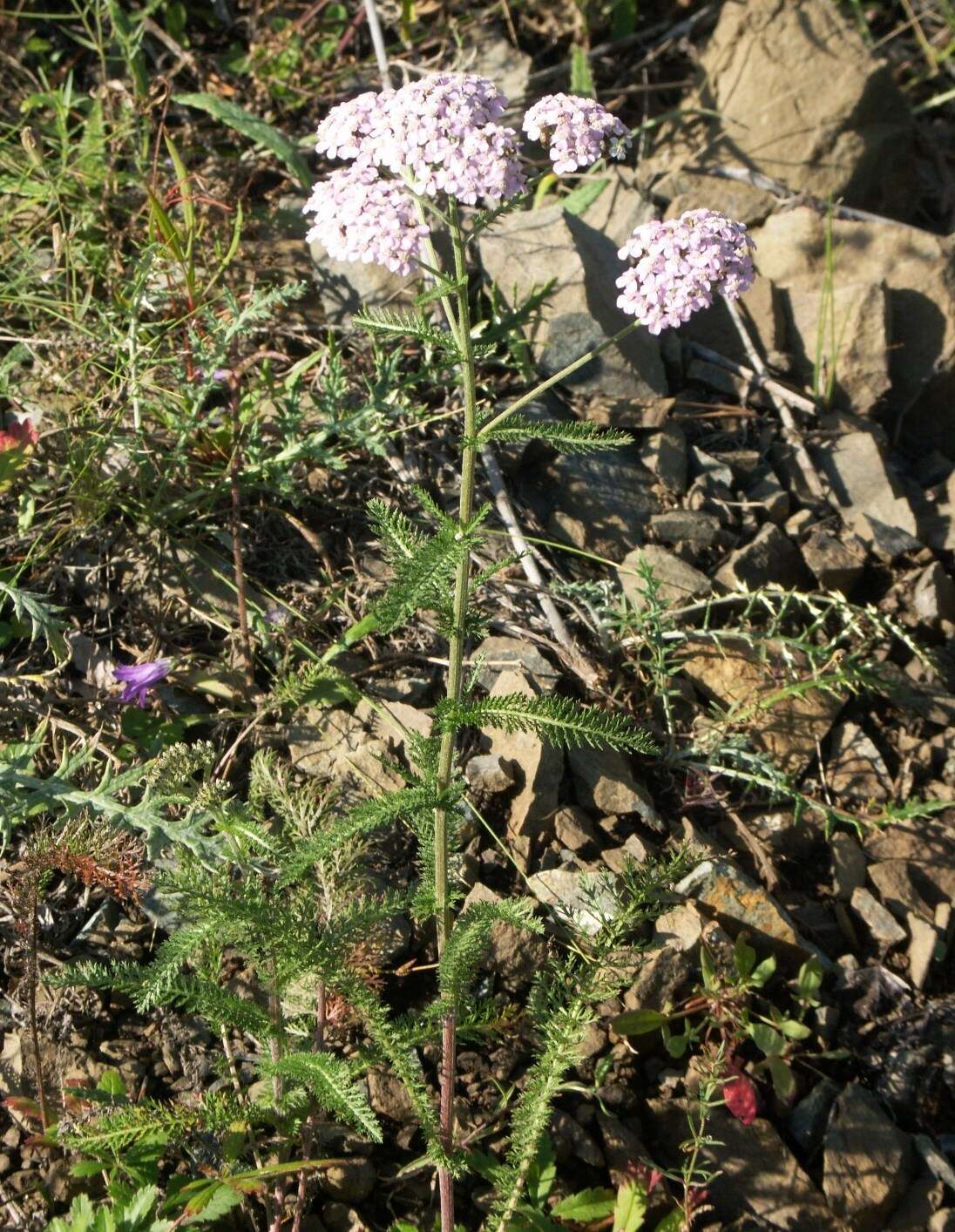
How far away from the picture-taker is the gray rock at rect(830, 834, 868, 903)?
129 inches

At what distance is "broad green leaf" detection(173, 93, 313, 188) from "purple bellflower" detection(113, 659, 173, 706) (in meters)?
2.07

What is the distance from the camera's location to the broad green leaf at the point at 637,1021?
282 cm

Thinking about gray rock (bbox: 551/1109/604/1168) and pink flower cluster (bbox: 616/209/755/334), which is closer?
pink flower cluster (bbox: 616/209/755/334)

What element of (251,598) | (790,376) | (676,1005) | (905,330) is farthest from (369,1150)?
(905,330)

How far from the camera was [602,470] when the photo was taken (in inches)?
153

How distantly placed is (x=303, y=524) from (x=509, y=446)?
0.75 meters

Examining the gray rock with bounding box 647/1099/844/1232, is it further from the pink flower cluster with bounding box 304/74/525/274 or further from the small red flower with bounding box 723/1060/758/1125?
the pink flower cluster with bounding box 304/74/525/274

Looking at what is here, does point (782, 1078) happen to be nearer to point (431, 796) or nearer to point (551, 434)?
point (431, 796)

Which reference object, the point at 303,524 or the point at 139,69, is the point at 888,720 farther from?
the point at 139,69

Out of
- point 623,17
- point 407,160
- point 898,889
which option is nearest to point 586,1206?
point 898,889

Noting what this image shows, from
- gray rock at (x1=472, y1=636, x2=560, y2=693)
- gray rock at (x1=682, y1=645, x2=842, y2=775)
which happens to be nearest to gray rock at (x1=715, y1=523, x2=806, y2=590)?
gray rock at (x1=682, y1=645, x2=842, y2=775)

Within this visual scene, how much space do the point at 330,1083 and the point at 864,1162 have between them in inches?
54.0

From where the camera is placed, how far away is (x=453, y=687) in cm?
244

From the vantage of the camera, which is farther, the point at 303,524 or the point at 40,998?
the point at 303,524
